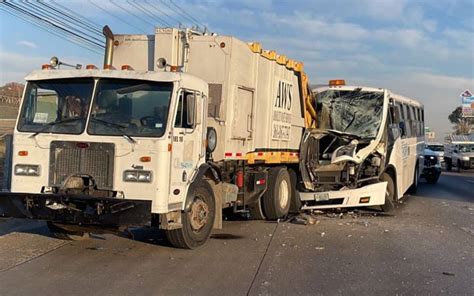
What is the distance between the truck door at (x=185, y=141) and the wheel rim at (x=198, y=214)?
1.49 feet

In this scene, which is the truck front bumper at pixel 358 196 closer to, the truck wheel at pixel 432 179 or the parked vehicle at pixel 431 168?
the parked vehicle at pixel 431 168

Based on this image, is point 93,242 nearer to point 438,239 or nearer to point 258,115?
point 258,115

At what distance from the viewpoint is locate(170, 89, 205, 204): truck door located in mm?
7797

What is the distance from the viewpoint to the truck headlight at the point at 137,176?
7.49 meters

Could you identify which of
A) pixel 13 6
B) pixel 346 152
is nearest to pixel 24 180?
pixel 346 152

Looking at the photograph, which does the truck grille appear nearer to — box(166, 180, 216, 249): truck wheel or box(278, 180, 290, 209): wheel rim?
box(166, 180, 216, 249): truck wheel

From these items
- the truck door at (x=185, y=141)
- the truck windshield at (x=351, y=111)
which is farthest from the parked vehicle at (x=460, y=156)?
the truck door at (x=185, y=141)

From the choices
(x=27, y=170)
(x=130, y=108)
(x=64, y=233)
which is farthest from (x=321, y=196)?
(x=27, y=170)

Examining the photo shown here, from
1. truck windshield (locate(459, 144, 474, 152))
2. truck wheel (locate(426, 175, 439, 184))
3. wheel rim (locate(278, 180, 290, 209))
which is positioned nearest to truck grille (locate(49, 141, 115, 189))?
wheel rim (locate(278, 180, 290, 209))

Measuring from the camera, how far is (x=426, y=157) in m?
24.0

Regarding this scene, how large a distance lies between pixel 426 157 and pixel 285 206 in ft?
44.0

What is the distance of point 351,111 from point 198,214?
679 centimetres

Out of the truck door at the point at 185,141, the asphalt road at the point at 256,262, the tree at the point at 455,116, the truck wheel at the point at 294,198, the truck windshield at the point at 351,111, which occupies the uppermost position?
the tree at the point at 455,116

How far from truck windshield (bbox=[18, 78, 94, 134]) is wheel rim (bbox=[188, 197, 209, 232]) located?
2.05 m
